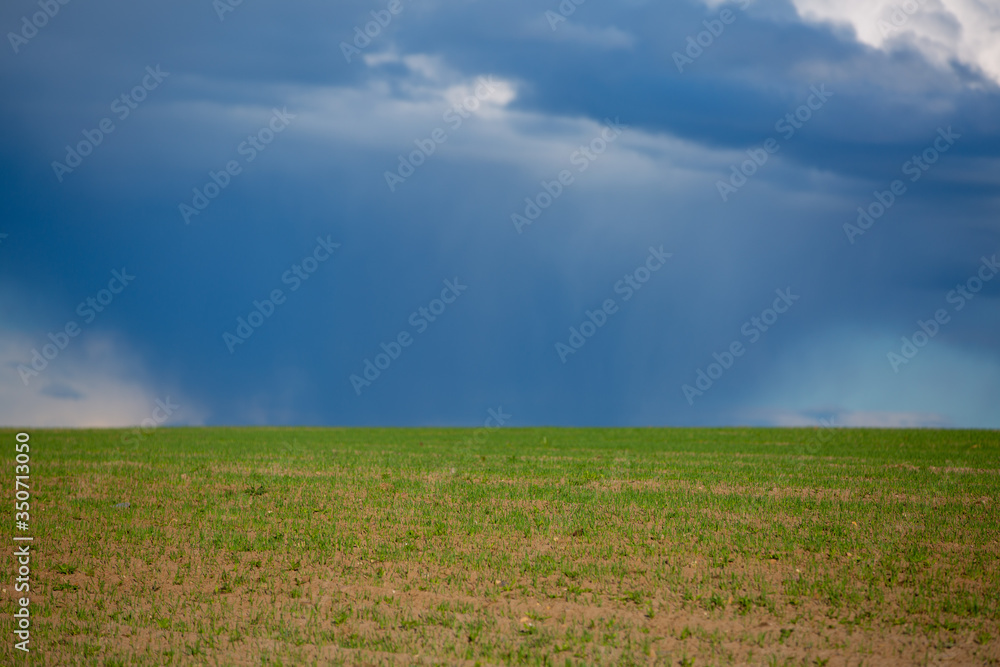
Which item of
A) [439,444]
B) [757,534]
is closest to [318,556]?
[757,534]

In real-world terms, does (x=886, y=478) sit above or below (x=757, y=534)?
above

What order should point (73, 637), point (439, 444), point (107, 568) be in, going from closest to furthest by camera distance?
point (73, 637), point (107, 568), point (439, 444)

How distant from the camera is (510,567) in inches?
589

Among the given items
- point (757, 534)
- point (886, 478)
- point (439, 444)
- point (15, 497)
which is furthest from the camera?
point (439, 444)

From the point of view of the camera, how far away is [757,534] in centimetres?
1708

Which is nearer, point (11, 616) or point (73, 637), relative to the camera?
point (73, 637)

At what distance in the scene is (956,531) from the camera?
1739cm

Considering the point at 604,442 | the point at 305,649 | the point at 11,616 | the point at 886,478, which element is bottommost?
the point at 305,649

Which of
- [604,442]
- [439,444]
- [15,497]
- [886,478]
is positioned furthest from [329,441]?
[886,478]

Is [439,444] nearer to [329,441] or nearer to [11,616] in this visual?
[329,441]

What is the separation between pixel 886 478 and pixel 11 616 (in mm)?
22493

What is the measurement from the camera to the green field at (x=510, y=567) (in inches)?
467

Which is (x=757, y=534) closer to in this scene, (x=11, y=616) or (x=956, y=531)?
(x=956, y=531)

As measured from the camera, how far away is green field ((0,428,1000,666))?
1187 centimetres
